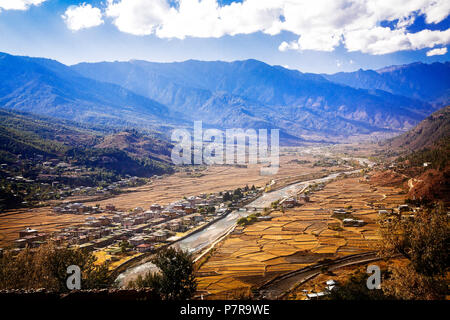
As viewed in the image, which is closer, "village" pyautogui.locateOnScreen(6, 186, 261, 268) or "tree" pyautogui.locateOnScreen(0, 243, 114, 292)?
"tree" pyautogui.locateOnScreen(0, 243, 114, 292)

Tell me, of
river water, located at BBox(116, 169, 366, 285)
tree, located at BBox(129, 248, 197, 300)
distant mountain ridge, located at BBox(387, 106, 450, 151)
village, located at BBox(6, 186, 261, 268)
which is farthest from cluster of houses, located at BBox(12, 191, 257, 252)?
distant mountain ridge, located at BBox(387, 106, 450, 151)

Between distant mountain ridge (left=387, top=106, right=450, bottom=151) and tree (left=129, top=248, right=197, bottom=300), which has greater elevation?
distant mountain ridge (left=387, top=106, right=450, bottom=151)

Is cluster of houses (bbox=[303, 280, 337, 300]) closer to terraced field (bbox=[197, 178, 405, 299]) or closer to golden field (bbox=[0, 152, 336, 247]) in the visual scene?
terraced field (bbox=[197, 178, 405, 299])

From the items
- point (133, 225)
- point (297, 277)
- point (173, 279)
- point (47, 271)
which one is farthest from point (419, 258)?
point (133, 225)

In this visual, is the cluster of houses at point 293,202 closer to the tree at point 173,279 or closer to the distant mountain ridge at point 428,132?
the tree at point 173,279

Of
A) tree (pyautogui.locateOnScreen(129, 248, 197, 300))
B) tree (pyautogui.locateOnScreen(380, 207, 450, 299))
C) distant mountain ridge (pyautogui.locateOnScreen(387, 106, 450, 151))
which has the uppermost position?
distant mountain ridge (pyautogui.locateOnScreen(387, 106, 450, 151))
